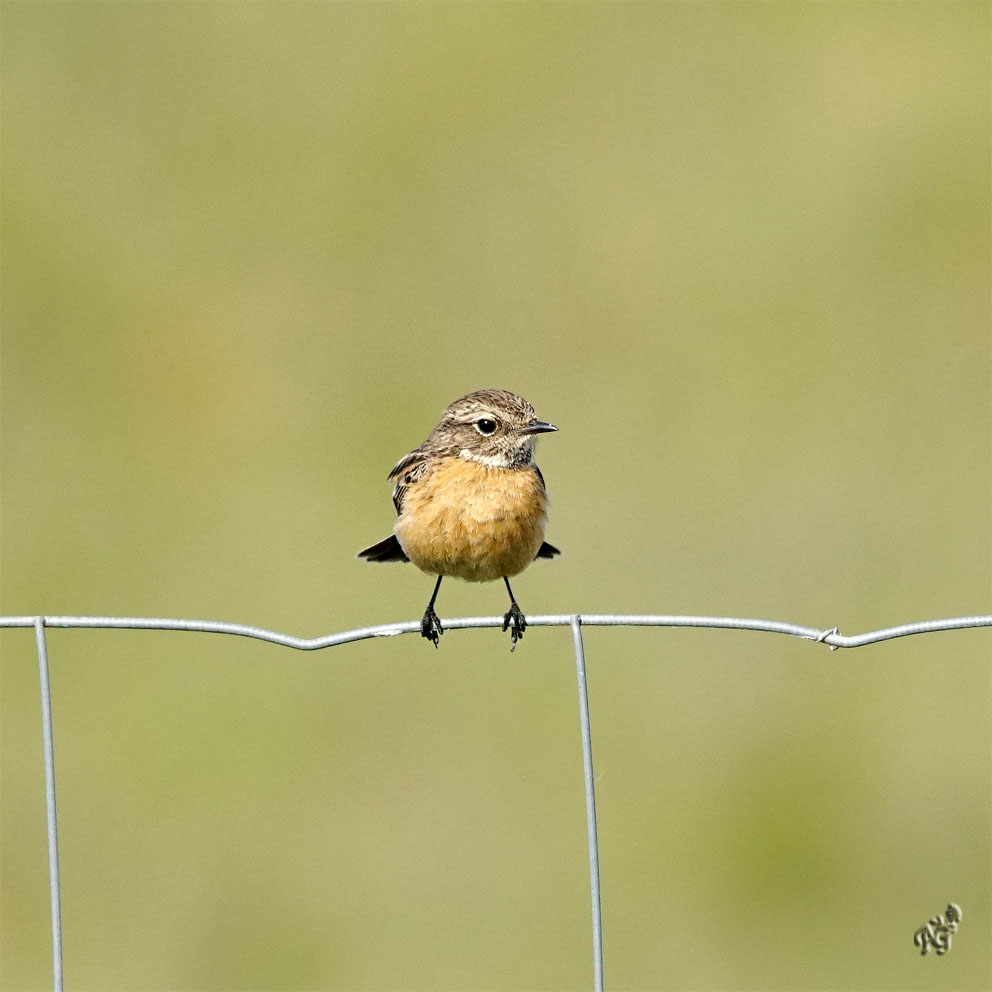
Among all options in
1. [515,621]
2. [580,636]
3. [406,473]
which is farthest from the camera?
[406,473]

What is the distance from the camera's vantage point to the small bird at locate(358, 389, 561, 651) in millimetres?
6203

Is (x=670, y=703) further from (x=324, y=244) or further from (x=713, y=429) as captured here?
(x=324, y=244)

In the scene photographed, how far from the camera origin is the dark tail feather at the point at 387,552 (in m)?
6.91

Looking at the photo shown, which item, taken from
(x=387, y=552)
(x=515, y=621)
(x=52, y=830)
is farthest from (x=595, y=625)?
(x=387, y=552)

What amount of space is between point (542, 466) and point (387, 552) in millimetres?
5177

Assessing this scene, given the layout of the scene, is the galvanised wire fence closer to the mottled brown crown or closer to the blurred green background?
the mottled brown crown

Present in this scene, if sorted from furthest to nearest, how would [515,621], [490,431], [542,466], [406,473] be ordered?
[542,466], [406,473], [490,431], [515,621]

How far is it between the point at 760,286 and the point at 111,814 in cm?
672

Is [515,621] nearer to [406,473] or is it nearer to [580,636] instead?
[580,636]

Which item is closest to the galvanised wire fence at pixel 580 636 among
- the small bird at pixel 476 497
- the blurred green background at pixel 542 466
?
the small bird at pixel 476 497

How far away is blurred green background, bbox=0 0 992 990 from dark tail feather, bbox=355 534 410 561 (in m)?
2.68

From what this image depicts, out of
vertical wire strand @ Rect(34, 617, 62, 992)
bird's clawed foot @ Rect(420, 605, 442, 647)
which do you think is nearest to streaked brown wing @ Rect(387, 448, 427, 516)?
bird's clawed foot @ Rect(420, 605, 442, 647)

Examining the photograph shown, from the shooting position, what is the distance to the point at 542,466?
12.1m

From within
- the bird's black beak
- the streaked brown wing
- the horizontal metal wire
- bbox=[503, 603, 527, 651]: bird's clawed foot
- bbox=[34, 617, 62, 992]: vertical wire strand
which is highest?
the bird's black beak
